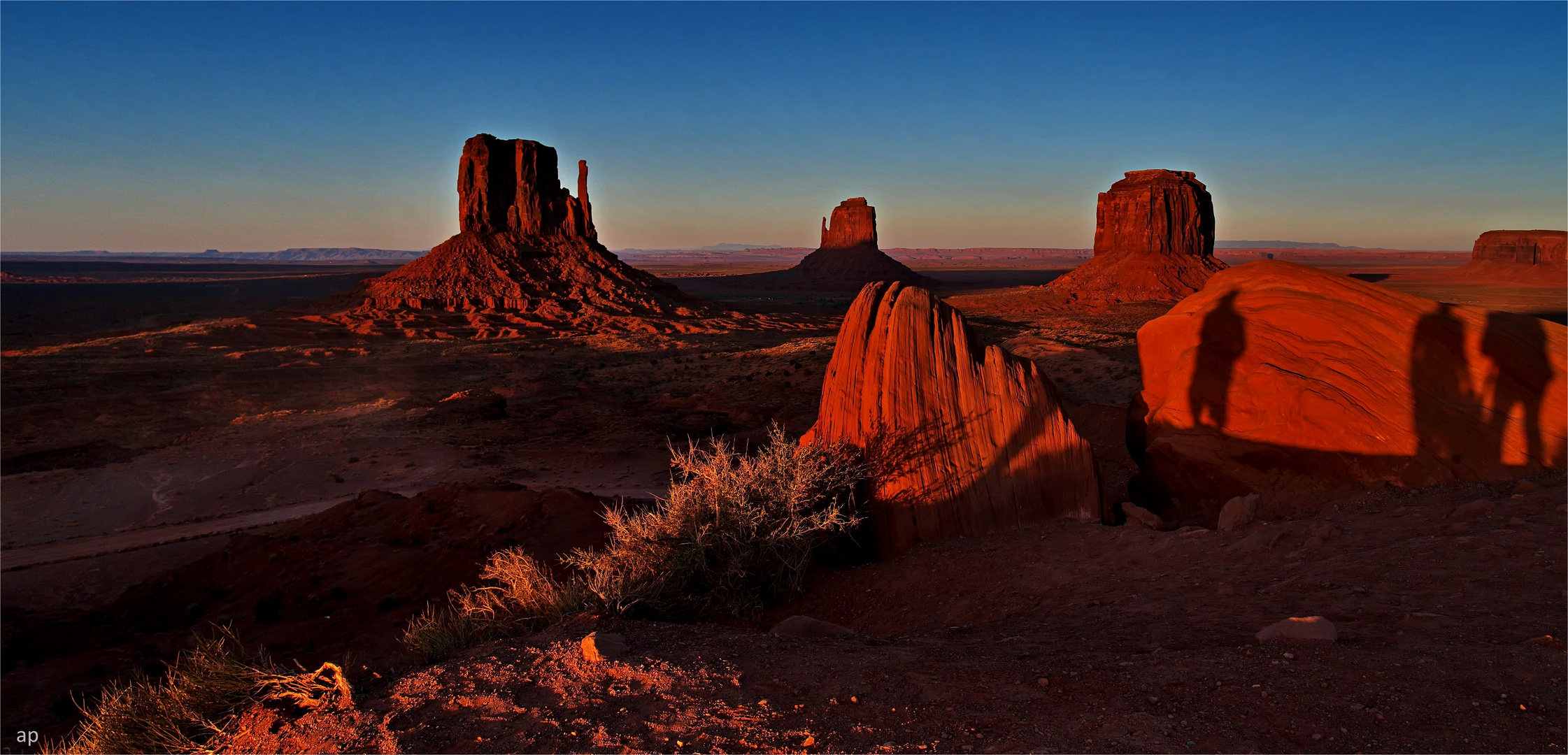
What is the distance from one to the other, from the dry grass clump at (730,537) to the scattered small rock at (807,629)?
1.15 m

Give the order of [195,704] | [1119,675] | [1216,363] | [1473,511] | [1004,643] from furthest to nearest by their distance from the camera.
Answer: [1216,363] < [1473,511] < [1004,643] < [195,704] < [1119,675]

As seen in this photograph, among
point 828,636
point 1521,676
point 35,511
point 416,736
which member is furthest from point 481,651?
point 35,511

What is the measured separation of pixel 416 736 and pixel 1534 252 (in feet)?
412

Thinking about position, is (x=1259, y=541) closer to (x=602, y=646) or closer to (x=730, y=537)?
(x=730, y=537)

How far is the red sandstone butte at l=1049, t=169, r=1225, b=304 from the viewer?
6700cm

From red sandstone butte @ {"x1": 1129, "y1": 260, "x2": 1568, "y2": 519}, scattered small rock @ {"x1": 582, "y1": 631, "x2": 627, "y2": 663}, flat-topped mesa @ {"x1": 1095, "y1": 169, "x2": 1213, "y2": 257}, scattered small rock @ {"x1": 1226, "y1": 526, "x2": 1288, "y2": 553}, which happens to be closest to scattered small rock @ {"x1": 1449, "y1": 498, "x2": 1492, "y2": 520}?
scattered small rock @ {"x1": 1226, "y1": 526, "x2": 1288, "y2": 553}

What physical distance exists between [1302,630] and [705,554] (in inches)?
176

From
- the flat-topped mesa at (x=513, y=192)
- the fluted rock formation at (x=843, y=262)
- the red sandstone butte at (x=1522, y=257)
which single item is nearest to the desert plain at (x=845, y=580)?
the flat-topped mesa at (x=513, y=192)

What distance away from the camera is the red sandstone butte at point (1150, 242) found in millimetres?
67000

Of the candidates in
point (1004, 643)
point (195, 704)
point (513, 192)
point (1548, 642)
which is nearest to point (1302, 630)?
point (1548, 642)

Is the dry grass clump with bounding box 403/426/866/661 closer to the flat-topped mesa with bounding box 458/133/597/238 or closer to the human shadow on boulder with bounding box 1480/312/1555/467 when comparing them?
the human shadow on boulder with bounding box 1480/312/1555/467

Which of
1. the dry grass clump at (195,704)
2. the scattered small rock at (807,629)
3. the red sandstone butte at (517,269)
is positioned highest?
the red sandstone butte at (517,269)

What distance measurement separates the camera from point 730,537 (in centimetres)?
664

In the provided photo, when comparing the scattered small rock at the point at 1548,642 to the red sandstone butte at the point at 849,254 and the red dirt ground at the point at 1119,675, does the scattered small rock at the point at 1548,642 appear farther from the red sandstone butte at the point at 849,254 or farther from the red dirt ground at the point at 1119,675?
the red sandstone butte at the point at 849,254
